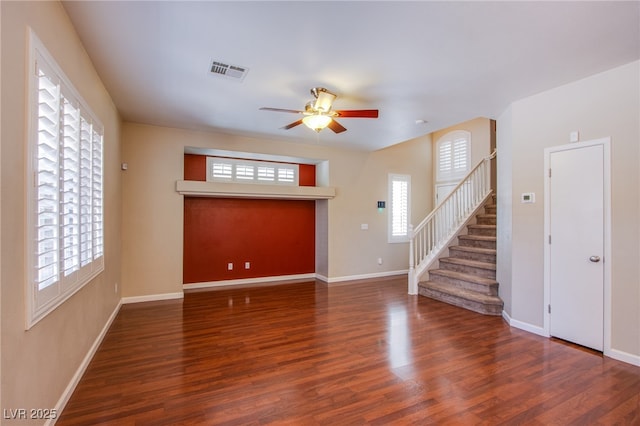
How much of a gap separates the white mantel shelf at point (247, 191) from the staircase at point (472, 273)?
2.63 m

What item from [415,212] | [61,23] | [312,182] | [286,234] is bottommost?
[286,234]

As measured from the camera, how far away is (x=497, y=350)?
129 inches

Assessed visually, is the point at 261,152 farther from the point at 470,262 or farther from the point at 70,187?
the point at 470,262

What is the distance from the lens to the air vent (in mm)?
3076

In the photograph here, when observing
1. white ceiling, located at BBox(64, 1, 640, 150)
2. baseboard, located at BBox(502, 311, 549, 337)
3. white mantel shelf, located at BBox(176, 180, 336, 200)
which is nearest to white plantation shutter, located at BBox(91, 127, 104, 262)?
white ceiling, located at BBox(64, 1, 640, 150)

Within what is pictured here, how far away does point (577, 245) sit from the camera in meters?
3.39

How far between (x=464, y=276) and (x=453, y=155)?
3.78 meters

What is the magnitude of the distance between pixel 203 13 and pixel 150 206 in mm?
3659

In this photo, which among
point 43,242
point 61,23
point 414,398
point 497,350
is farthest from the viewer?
point 497,350

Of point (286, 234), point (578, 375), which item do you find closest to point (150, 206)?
point (286, 234)

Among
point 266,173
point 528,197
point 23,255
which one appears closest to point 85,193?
point 23,255

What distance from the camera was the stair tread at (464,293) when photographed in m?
4.45

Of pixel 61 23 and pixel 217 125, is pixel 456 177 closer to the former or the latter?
pixel 217 125

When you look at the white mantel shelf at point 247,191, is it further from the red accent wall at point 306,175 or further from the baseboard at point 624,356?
the baseboard at point 624,356
